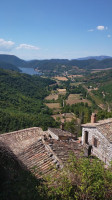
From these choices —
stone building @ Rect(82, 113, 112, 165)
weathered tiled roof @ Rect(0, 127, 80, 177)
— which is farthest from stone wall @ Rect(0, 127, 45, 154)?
weathered tiled roof @ Rect(0, 127, 80, 177)

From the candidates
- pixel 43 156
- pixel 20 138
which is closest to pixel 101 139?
pixel 43 156

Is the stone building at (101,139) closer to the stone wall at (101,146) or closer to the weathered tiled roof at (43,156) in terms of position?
the stone wall at (101,146)

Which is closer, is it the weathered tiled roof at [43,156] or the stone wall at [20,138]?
the weathered tiled roof at [43,156]

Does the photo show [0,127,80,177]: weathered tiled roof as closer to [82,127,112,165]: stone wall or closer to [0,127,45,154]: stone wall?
[82,127,112,165]: stone wall

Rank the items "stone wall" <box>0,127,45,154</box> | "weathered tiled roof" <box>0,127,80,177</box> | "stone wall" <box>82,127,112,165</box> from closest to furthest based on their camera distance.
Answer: "weathered tiled roof" <box>0,127,80,177</box> → "stone wall" <box>82,127,112,165</box> → "stone wall" <box>0,127,45,154</box>

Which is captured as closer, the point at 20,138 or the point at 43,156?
the point at 43,156

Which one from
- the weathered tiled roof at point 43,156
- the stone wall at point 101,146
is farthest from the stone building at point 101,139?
the weathered tiled roof at point 43,156

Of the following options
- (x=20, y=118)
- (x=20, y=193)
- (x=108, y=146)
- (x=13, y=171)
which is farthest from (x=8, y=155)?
(x=20, y=118)

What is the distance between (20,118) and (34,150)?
36454 millimetres

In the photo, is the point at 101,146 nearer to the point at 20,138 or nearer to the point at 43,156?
the point at 43,156

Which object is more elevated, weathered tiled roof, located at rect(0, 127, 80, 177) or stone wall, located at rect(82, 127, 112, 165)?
weathered tiled roof, located at rect(0, 127, 80, 177)

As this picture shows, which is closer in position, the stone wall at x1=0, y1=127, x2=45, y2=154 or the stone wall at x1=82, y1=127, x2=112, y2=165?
the stone wall at x1=82, y1=127, x2=112, y2=165

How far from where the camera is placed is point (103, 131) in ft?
52.0

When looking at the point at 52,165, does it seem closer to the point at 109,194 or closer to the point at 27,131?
the point at 109,194
